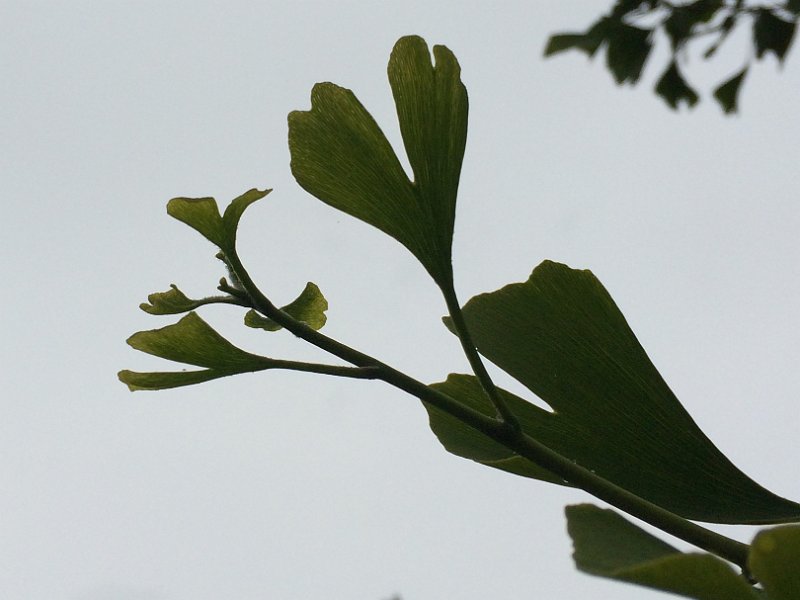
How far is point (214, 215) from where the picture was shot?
52cm

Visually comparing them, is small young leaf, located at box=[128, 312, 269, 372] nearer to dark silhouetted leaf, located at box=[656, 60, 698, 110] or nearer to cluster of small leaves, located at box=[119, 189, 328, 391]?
cluster of small leaves, located at box=[119, 189, 328, 391]

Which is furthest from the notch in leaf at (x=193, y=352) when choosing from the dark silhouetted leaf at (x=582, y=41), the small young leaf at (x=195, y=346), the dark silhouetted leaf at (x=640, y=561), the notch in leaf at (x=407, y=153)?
the dark silhouetted leaf at (x=582, y=41)

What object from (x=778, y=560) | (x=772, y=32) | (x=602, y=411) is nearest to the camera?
(x=778, y=560)

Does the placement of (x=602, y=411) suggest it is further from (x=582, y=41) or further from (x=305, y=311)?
(x=582, y=41)

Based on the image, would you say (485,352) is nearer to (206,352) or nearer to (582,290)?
(582,290)

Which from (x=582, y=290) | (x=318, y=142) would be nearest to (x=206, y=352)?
(x=318, y=142)

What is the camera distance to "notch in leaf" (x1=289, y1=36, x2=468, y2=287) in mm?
527

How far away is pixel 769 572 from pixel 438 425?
1.03 ft

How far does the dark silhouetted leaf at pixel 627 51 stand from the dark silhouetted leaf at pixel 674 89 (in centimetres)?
18

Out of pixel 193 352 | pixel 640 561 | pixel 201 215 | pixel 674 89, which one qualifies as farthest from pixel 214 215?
pixel 674 89

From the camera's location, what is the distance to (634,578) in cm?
37

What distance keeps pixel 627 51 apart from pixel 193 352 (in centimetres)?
158

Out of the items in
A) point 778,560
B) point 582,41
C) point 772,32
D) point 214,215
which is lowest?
point 778,560

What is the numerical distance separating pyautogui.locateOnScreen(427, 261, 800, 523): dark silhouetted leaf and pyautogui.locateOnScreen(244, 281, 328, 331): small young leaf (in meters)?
0.11
